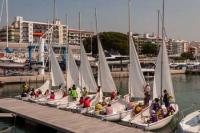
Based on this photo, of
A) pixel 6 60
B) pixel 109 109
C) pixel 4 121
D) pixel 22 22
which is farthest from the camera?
pixel 22 22

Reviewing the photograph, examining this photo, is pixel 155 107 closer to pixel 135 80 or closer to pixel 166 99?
pixel 166 99

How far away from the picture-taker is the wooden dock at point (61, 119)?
67.9 ft

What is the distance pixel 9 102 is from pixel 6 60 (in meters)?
55.2

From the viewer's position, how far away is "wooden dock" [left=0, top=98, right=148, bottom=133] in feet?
67.9

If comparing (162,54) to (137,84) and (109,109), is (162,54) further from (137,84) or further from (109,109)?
(109,109)

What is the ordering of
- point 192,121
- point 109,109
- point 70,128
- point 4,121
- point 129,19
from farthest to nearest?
1. point 129,19
2. point 4,121
3. point 109,109
4. point 70,128
5. point 192,121

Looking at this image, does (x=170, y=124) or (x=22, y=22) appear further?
(x=22, y=22)

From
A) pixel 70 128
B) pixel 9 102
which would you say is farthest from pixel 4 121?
pixel 70 128

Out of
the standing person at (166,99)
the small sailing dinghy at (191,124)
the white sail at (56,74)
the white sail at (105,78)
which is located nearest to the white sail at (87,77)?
the white sail at (105,78)

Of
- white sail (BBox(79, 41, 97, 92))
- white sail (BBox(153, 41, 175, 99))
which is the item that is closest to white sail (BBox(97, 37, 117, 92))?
white sail (BBox(79, 41, 97, 92))

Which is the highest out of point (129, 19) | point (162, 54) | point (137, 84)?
point (129, 19)

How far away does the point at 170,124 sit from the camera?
24.7 meters

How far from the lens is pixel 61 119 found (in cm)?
2377

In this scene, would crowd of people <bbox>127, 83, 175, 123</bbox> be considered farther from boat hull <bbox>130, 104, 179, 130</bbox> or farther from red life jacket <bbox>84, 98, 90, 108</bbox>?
red life jacket <bbox>84, 98, 90, 108</bbox>
